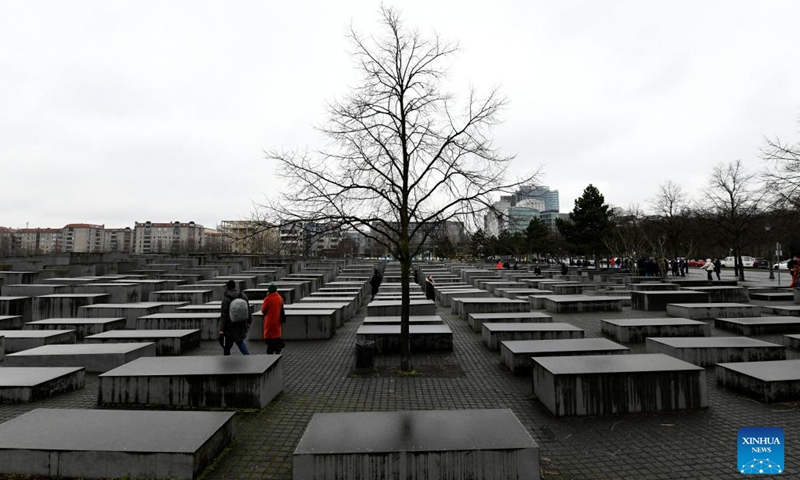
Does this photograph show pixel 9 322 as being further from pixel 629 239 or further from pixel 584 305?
pixel 629 239

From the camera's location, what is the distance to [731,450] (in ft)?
16.8

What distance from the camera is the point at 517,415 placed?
6.50m

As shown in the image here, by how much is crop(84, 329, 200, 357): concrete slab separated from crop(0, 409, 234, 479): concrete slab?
567 cm

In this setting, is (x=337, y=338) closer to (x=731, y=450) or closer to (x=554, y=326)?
(x=554, y=326)

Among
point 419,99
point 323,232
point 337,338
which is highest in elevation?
point 419,99

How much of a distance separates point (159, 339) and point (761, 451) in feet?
39.4

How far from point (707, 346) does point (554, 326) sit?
3.55 metres

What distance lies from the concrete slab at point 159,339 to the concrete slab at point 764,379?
1213 cm

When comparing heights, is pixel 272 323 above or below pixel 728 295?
above

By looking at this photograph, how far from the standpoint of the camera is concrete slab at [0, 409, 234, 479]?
4273 mm

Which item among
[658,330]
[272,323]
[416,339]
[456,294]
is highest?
[272,323]

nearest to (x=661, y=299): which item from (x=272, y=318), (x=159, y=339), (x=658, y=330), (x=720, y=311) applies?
(x=720, y=311)

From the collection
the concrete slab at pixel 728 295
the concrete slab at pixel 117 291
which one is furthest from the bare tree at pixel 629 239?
the concrete slab at pixel 117 291

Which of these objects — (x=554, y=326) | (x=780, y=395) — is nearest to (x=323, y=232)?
(x=554, y=326)
